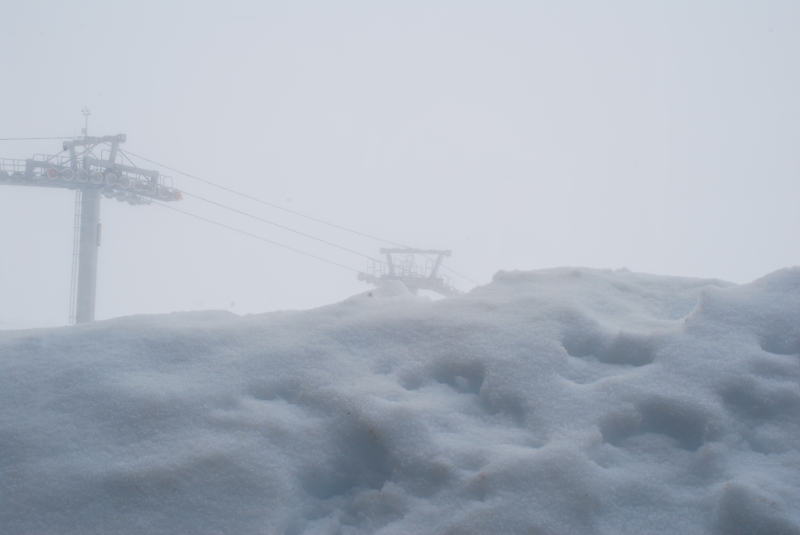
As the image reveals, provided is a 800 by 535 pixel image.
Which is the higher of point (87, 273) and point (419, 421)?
point (87, 273)

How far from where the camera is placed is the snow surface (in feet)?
6.21

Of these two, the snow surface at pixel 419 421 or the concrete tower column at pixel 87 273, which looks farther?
the concrete tower column at pixel 87 273

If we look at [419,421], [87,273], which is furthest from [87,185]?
[419,421]

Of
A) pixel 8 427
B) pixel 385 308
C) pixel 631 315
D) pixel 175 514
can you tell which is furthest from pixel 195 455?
pixel 631 315

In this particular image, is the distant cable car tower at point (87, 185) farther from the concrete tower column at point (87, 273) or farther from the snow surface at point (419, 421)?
the snow surface at point (419, 421)

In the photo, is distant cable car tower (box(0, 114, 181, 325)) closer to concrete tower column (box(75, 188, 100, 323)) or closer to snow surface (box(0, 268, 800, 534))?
concrete tower column (box(75, 188, 100, 323))

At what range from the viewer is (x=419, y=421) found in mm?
2201

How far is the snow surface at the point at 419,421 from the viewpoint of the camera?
1893 millimetres

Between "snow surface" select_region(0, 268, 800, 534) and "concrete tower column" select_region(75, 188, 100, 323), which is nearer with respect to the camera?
"snow surface" select_region(0, 268, 800, 534)

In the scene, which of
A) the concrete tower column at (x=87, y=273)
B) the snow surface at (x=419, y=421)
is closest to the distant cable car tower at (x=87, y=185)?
the concrete tower column at (x=87, y=273)

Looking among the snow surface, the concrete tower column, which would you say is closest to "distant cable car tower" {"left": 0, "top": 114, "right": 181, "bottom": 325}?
the concrete tower column

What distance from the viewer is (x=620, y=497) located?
1.91m

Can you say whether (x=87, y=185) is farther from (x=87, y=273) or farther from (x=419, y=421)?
(x=419, y=421)

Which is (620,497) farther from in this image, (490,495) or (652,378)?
(652,378)
